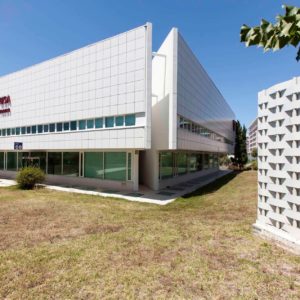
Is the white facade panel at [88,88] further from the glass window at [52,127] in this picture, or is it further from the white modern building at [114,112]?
the glass window at [52,127]

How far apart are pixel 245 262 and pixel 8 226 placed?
26.9 ft

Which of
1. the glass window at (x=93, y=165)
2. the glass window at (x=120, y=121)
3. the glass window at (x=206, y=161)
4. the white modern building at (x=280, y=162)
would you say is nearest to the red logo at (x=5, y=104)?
the glass window at (x=93, y=165)

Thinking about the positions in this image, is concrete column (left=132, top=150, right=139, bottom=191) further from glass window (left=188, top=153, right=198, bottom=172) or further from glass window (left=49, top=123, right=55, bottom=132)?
glass window (left=188, top=153, right=198, bottom=172)

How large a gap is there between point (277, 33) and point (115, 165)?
17.4m

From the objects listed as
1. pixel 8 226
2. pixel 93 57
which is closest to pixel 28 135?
pixel 93 57

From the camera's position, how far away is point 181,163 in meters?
23.9

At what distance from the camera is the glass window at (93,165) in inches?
770

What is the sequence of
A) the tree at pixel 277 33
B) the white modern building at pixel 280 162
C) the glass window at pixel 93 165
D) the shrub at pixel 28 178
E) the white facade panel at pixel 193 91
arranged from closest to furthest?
the tree at pixel 277 33 → the white modern building at pixel 280 162 → the white facade panel at pixel 193 91 → the shrub at pixel 28 178 → the glass window at pixel 93 165

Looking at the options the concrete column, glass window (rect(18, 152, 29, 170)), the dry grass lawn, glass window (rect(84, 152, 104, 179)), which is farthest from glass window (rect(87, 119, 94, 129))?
glass window (rect(18, 152, 29, 170))

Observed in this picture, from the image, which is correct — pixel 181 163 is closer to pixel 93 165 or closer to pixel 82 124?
pixel 93 165

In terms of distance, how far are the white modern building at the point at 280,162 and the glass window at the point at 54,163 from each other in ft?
65.9

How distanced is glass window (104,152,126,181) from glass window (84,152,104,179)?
601 millimetres

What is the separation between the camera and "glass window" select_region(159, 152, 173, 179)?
19.2m

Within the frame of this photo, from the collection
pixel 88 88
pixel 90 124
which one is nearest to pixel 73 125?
pixel 90 124
